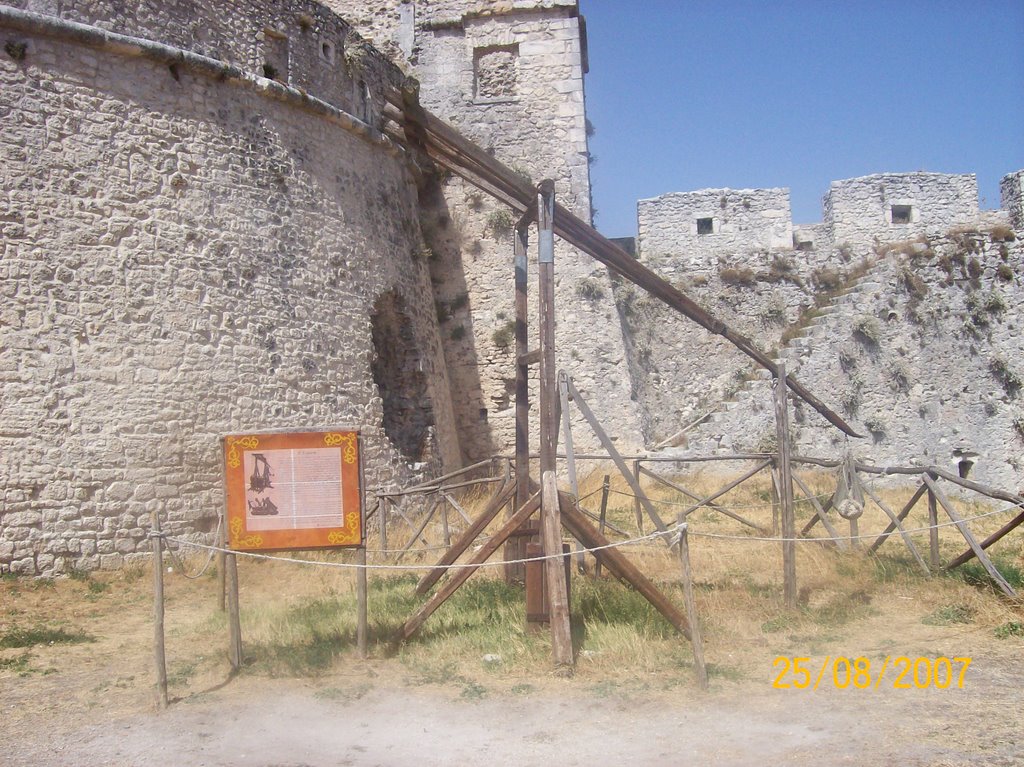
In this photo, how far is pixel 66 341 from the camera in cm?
853

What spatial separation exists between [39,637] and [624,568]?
14.2ft

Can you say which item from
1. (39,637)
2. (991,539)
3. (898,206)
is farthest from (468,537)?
(898,206)

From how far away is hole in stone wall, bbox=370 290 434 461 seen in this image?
40.1 ft

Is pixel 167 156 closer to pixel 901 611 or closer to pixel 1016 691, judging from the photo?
pixel 901 611

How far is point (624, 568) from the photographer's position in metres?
6.21

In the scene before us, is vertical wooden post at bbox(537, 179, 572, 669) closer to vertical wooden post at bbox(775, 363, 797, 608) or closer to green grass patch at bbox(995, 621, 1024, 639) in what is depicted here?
vertical wooden post at bbox(775, 363, 797, 608)

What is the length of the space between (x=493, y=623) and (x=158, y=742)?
2669 millimetres

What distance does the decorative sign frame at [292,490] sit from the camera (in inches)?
231

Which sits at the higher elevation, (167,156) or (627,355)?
(167,156)

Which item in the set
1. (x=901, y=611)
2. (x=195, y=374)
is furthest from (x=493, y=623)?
(x=195, y=374)

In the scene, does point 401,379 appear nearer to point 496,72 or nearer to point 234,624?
point 496,72

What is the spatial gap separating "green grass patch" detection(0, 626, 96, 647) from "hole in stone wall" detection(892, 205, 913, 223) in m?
16.3
